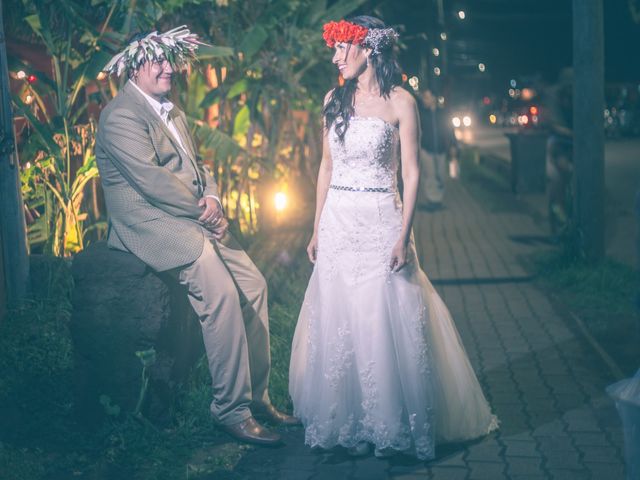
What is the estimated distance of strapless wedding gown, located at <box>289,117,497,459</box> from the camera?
5055 mm

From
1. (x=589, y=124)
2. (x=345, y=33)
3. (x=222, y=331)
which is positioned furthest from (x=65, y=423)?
(x=589, y=124)

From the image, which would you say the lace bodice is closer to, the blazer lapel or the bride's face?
the bride's face

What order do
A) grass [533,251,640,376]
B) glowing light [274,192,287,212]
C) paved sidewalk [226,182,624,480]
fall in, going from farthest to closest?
glowing light [274,192,287,212], grass [533,251,640,376], paved sidewalk [226,182,624,480]

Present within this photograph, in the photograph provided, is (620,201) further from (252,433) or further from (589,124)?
(252,433)

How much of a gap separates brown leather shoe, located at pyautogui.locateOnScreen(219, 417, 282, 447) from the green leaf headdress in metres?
2.00

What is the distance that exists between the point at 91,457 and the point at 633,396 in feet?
9.71

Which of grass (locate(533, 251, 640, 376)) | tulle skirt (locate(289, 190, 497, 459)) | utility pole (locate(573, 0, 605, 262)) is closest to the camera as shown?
tulle skirt (locate(289, 190, 497, 459))

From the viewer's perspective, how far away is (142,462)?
5035mm

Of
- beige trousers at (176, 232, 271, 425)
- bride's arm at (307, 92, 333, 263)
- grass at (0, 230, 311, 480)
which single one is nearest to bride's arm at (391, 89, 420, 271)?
bride's arm at (307, 92, 333, 263)

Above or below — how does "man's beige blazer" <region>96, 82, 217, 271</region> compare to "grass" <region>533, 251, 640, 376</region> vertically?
above

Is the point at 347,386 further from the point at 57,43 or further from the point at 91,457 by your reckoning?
the point at 57,43

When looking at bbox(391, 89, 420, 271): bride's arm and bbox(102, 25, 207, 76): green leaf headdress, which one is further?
bbox(102, 25, 207, 76): green leaf headdress

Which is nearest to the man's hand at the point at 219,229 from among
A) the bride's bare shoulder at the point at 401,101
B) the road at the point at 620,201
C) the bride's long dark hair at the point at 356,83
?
the bride's long dark hair at the point at 356,83

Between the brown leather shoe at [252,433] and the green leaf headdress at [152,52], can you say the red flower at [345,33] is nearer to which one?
the green leaf headdress at [152,52]
